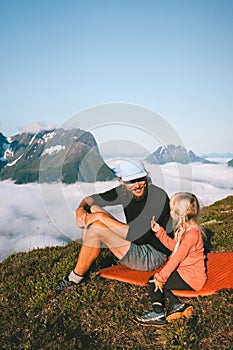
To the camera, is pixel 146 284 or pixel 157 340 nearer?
pixel 157 340

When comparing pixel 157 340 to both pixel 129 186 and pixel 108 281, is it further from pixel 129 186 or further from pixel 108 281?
pixel 129 186

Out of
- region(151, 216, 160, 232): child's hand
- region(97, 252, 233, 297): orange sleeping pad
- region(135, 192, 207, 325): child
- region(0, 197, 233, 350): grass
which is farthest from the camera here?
region(151, 216, 160, 232): child's hand

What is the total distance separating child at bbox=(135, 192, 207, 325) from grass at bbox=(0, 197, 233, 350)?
0.21 m

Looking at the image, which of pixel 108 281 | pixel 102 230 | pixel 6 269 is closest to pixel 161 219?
pixel 102 230

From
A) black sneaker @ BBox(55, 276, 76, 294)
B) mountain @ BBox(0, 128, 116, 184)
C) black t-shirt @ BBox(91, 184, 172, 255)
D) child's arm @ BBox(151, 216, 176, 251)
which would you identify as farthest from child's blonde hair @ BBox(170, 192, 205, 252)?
black sneaker @ BBox(55, 276, 76, 294)

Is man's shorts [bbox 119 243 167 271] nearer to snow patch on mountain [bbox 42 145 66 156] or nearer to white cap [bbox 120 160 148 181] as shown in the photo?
white cap [bbox 120 160 148 181]

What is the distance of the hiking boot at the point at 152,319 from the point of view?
272 inches

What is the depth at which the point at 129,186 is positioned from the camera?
27.5 feet

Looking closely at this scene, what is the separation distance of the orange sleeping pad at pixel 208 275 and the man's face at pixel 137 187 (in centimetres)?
155

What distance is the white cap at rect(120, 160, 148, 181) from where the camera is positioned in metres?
8.12

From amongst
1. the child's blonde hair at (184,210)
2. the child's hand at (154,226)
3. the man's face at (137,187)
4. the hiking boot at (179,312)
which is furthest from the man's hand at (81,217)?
the hiking boot at (179,312)

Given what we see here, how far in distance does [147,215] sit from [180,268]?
121cm

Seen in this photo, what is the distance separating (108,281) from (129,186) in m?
1.96

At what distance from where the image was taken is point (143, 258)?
8344 mm
